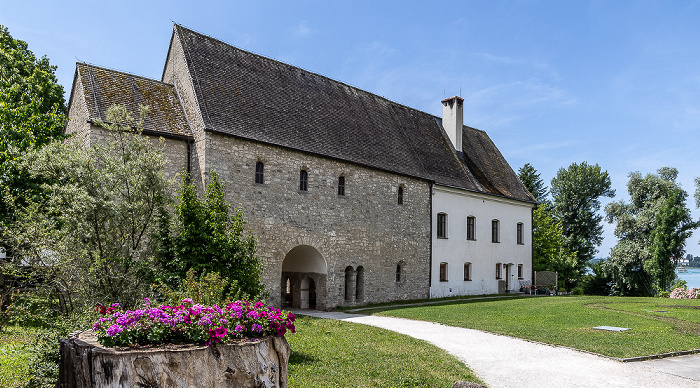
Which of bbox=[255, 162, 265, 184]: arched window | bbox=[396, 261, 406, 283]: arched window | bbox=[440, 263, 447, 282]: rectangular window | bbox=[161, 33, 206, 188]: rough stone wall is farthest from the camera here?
bbox=[440, 263, 447, 282]: rectangular window

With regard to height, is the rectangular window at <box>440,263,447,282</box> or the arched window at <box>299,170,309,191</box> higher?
the arched window at <box>299,170,309,191</box>

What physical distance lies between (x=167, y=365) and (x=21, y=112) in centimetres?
1532

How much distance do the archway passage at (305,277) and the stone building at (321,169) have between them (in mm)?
51

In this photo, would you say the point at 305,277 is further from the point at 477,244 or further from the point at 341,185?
the point at 477,244

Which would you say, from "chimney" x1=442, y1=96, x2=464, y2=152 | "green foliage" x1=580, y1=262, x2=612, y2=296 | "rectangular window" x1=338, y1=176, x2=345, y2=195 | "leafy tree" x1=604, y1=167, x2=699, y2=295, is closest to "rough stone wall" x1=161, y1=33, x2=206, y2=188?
"rectangular window" x1=338, y1=176, x2=345, y2=195

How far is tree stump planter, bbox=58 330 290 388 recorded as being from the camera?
587 centimetres

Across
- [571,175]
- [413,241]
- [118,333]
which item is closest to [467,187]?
[413,241]

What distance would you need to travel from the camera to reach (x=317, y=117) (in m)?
22.7

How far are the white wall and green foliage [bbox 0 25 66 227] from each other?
1805cm

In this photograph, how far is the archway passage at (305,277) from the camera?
70.0 feet

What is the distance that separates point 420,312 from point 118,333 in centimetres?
1486

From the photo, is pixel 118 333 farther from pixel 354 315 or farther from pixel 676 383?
pixel 354 315

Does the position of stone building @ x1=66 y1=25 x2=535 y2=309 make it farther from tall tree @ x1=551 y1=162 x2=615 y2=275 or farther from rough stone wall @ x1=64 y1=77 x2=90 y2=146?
tall tree @ x1=551 y1=162 x2=615 y2=275

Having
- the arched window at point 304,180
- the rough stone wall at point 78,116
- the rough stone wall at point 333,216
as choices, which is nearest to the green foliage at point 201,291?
the rough stone wall at point 333,216
